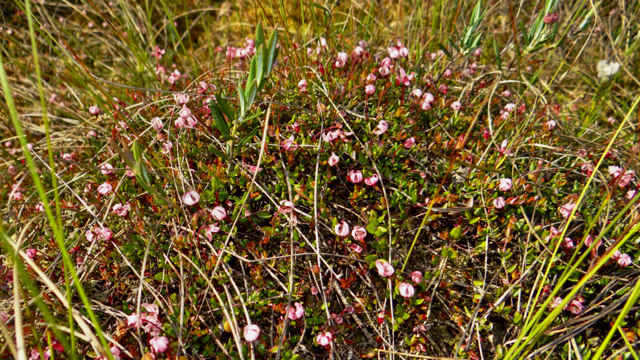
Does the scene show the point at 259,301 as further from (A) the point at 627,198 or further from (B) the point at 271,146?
(A) the point at 627,198

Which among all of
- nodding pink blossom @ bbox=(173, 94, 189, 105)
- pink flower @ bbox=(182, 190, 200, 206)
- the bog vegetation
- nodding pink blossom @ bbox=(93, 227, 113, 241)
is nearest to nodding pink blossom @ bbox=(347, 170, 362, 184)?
the bog vegetation

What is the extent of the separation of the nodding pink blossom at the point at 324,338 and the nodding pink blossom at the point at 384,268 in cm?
39

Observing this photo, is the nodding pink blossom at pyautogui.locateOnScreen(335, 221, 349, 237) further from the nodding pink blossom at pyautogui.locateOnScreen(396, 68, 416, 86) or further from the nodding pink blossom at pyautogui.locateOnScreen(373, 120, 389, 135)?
the nodding pink blossom at pyautogui.locateOnScreen(396, 68, 416, 86)

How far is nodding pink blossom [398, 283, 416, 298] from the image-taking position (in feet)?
5.91

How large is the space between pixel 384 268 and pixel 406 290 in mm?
148

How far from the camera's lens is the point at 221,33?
427 cm

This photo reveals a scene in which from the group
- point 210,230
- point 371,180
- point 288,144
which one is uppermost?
point 288,144

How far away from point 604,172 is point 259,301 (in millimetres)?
2436

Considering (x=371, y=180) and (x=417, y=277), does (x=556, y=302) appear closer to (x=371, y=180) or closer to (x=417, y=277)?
(x=417, y=277)

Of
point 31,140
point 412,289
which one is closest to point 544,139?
point 412,289

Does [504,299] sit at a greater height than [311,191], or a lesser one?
lesser

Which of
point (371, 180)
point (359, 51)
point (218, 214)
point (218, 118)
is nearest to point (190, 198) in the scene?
point (218, 214)

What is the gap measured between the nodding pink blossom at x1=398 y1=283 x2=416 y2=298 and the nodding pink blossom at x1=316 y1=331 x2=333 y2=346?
41 cm

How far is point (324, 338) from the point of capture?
5.65 feet
